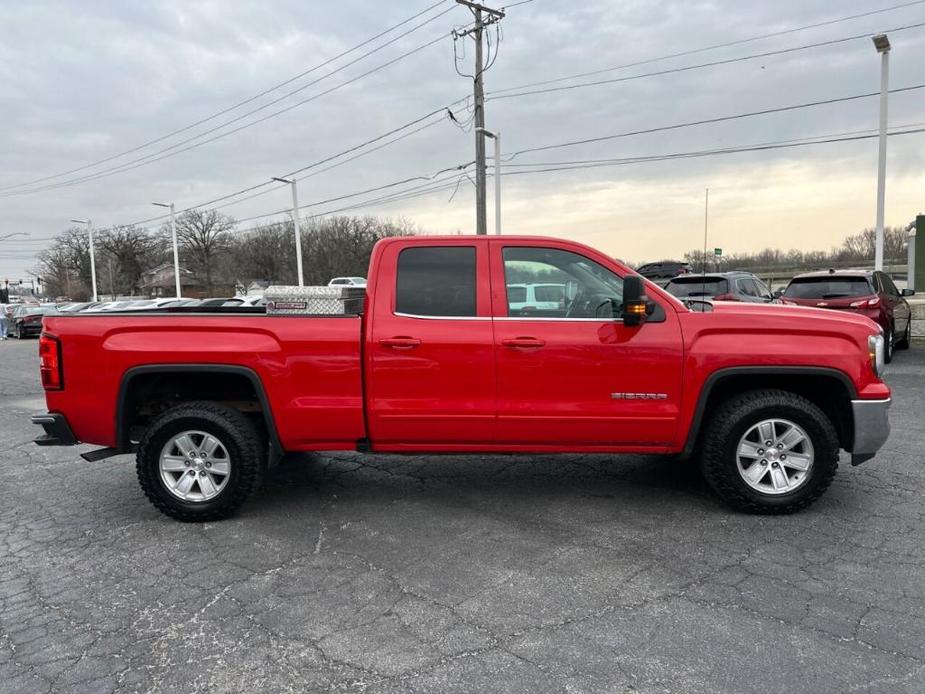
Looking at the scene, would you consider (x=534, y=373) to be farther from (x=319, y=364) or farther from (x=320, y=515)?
(x=320, y=515)

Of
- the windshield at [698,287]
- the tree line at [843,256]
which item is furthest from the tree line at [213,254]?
the windshield at [698,287]

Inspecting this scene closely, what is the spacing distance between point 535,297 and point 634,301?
672 millimetres

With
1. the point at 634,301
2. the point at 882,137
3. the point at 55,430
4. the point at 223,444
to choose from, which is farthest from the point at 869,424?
the point at 882,137

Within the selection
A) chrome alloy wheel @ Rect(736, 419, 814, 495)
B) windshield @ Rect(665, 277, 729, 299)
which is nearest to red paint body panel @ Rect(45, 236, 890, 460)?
chrome alloy wheel @ Rect(736, 419, 814, 495)

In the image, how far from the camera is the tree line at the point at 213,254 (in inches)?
2554

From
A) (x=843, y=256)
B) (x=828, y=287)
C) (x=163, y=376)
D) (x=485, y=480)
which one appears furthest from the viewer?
(x=843, y=256)

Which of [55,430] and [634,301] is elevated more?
[634,301]

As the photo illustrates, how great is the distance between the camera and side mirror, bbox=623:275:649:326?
157 inches

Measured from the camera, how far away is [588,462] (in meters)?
5.64

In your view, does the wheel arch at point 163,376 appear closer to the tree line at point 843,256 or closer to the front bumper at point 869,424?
the front bumper at point 869,424

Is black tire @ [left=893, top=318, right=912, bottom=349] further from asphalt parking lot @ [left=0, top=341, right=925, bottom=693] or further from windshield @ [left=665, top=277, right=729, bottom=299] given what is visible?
asphalt parking lot @ [left=0, top=341, right=925, bottom=693]

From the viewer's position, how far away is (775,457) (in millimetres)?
4234

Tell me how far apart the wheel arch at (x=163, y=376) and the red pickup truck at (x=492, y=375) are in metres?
0.01

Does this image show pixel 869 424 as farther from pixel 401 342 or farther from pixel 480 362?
pixel 401 342
